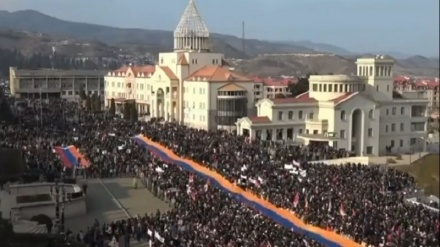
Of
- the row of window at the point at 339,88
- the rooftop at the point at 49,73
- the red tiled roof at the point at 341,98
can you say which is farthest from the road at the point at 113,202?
the rooftop at the point at 49,73

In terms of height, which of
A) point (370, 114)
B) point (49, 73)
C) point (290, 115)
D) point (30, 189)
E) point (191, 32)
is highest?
point (191, 32)

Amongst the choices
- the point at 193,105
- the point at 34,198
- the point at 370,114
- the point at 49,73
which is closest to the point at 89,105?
the point at 193,105

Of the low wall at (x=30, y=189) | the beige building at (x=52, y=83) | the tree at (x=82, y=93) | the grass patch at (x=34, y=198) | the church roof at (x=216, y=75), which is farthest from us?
the beige building at (x=52, y=83)

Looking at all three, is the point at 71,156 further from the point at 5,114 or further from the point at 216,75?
the point at 216,75

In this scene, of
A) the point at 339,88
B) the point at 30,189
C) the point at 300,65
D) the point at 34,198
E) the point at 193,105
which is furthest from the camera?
the point at 300,65

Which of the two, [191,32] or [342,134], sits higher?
[191,32]

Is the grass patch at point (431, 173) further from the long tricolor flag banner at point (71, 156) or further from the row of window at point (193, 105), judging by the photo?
the row of window at point (193, 105)

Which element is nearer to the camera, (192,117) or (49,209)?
(49,209)

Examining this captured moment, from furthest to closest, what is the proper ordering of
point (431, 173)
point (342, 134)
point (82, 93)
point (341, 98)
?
point (82, 93), point (341, 98), point (342, 134), point (431, 173)
